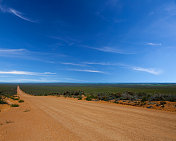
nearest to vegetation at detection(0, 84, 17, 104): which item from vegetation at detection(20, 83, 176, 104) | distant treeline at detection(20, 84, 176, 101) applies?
distant treeline at detection(20, 84, 176, 101)

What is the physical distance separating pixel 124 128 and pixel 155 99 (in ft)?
39.0

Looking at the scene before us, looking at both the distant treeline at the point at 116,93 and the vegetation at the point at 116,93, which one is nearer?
the vegetation at the point at 116,93

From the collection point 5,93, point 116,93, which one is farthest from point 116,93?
point 5,93

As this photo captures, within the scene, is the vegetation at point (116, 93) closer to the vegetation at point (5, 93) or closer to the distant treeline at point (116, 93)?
the distant treeline at point (116, 93)

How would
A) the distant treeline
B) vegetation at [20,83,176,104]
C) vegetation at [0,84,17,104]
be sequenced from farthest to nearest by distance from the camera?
the distant treeline < vegetation at [20,83,176,104] < vegetation at [0,84,17,104]

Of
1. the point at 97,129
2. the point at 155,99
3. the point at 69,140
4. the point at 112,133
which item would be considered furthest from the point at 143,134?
the point at 155,99

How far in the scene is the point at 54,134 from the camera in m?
4.34

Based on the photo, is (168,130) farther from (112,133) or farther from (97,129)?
(97,129)

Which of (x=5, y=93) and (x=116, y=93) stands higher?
(x=116, y=93)

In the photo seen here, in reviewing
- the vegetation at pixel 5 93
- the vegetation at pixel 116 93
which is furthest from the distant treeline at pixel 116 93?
the vegetation at pixel 5 93

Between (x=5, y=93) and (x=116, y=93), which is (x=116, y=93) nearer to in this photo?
(x=116, y=93)

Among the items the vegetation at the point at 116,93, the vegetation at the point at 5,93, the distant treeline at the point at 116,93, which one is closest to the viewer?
the vegetation at the point at 5,93

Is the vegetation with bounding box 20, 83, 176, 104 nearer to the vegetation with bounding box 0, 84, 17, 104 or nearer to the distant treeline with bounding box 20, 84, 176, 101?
the distant treeline with bounding box 20, 84, 176, 101

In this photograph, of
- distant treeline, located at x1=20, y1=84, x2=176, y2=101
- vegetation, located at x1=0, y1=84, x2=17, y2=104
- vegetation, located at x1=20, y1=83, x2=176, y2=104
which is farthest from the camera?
distant treeline, located at x1=20, y1=84, x2=176, y2=101
